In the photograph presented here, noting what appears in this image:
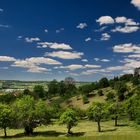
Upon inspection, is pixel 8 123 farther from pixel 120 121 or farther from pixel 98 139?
pixel 120 121

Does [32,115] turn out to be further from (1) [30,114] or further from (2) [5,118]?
(2) [5,118]

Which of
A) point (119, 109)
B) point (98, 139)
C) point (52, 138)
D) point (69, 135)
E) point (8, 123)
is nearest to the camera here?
point (98, 139)

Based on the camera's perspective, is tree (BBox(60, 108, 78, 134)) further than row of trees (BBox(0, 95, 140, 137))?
No

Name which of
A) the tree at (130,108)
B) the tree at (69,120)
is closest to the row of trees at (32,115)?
the tree at (69,120)

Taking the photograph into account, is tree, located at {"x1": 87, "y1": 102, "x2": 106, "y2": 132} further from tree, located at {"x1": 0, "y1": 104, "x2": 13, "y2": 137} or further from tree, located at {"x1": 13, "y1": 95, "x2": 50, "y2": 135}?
tree, located at {"x1": 0, "y1": 104, "x2": 13, "y2": 137}

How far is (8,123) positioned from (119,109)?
151 feet

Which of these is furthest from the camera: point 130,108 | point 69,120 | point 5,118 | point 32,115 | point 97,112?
point 130,108

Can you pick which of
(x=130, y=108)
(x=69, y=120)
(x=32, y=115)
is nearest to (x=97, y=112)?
(x=69, y=120)

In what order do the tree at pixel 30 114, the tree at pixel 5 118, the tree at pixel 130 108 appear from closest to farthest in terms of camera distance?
the tree at pixel 5 118 < the tree at pixel 30 114 < the tree at pixel 130 108

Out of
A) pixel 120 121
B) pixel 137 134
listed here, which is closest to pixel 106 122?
pixel 120 121

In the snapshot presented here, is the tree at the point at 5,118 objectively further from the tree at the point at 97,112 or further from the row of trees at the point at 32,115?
the tree at the point at 97,112

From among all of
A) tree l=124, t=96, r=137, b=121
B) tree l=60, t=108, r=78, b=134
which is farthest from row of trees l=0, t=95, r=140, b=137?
tree l=124, t=96, r=137, b=121

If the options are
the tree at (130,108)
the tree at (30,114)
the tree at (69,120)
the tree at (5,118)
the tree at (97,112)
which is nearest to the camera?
the tree at (69,120)

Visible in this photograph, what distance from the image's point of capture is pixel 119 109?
137 meters
